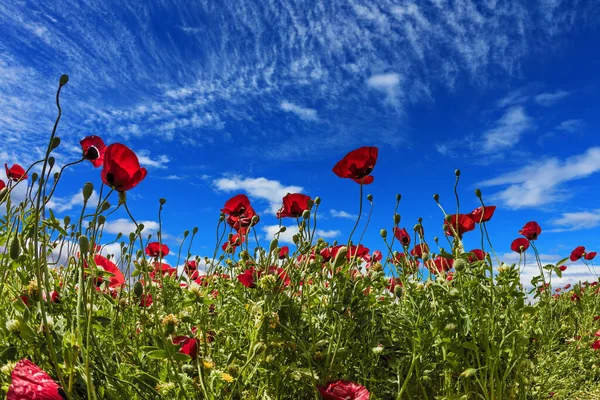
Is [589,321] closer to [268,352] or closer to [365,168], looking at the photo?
[365,168]

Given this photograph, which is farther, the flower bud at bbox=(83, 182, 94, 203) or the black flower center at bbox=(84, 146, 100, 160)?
the black flower center at bbox=(84, 146, 100, 160)

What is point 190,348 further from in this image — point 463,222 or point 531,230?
point 531,230

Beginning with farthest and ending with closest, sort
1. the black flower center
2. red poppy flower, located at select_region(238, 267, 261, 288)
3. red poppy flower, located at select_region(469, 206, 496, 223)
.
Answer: red poppy flower, located at select_region(469, 206, 496, 223)
red poppy flower, located at select_region(238, 267, 261, 288)
the black flower center

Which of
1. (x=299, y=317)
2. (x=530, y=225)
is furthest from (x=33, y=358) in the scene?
(x=530, y=225)

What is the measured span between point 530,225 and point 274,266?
1555 mm

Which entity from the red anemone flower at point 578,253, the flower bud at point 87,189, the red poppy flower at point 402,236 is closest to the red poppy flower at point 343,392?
the flower bud at point 87,189

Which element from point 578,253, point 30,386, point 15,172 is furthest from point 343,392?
point 578,253

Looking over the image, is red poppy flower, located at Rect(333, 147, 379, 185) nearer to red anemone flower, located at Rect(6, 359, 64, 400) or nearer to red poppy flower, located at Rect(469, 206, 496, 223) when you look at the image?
red poppy flower, located at Rect(469, 206, 496, 223)

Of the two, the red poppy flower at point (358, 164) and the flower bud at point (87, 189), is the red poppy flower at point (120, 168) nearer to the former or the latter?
the flower bud at point (87, 189)

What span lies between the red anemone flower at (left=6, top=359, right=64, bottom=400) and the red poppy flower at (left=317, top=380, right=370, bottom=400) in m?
0.71

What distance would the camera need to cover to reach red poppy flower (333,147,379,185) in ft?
6.12

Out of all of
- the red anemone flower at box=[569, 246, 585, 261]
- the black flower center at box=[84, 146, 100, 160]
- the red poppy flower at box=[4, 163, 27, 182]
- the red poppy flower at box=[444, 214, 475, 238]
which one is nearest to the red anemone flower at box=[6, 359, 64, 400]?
the black flower center at box=[84, 146, 100, 160]

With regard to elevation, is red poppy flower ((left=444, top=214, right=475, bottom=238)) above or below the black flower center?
above

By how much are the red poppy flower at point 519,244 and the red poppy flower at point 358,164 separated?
119 centimetres
